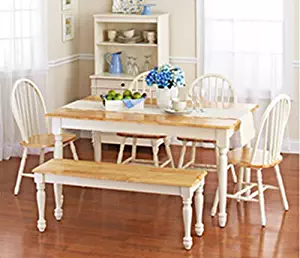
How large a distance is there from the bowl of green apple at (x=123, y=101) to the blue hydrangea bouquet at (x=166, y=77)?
168mm

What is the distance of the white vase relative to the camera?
517 centimetres

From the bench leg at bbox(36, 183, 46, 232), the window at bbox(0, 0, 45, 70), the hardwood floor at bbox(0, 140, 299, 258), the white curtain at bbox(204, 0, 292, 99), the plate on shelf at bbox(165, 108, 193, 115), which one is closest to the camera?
the hardwood floor at bbox(0, 140, 299, 258)

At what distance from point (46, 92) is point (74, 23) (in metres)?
0.99

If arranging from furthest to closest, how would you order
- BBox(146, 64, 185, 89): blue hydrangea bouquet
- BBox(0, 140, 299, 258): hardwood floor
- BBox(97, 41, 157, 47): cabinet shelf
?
BBox(97, 41, 157, 47): cabinet shelf < BBox(146, 64, 185, 89): blue hydrangea bouquet < BBox(0, 140, 299, 258): hardwood floor

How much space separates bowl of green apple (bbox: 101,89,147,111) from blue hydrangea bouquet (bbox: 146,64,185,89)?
0.55 feet

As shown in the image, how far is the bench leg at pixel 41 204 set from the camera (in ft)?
15.5

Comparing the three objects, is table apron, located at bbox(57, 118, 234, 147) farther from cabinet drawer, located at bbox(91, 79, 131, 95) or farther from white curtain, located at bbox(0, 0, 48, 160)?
cabinet drawer, located at bbox(91, 79, 131, 95)

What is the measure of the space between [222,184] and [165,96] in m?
0.81

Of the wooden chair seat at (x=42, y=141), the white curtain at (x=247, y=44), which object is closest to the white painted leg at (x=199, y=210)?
the wooden chair seat at (x=42, y=141)

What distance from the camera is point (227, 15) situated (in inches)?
270

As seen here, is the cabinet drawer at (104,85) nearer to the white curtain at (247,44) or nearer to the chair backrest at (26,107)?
the chair backrest at (26,107)

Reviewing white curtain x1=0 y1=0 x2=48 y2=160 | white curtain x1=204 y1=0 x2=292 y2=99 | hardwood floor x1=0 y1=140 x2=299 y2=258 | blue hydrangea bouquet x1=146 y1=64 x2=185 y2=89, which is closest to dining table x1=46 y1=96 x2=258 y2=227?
blue hydrangea bouquet x1=146 y1=64 x2=185 y2=89

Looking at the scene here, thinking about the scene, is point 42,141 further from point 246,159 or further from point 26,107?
point 246,159

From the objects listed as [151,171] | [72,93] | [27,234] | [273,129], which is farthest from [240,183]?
[72,93]
